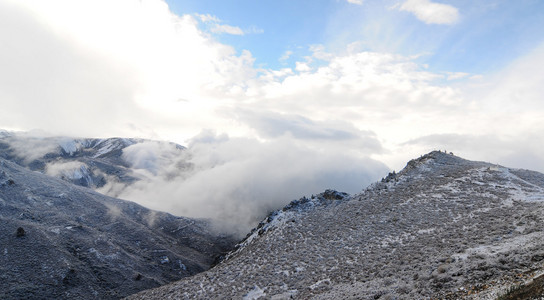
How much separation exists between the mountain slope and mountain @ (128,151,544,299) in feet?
79.3

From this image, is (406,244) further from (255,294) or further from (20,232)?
(20,232)

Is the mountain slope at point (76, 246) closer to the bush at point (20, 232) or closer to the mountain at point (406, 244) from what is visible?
the bush at point (20, 232)

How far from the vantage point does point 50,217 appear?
7219 centimetres

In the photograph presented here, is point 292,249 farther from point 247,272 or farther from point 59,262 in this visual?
point 59,262

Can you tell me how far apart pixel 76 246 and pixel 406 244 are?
69.5 metres

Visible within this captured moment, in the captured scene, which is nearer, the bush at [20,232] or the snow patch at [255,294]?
the snow patch at [255,294]

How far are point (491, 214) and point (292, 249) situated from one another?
80.8 ft

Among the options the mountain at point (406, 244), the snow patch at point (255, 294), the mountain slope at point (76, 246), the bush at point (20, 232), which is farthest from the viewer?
the bush at point (20, 232)

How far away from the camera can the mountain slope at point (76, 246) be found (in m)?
50.9

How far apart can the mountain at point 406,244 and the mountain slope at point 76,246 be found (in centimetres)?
2418

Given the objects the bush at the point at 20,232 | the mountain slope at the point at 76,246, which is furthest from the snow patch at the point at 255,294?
the bush at the point at 20,232

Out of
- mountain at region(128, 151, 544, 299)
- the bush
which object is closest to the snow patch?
mountain at region(128, 151, 544, 299)

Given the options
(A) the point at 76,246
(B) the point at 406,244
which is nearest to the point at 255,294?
(B) the point at 406,244

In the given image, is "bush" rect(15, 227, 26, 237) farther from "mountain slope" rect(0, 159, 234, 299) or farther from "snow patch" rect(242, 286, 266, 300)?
"snow patch" rect(242, 286, 266, 300)
